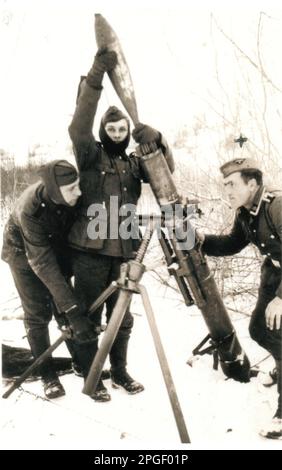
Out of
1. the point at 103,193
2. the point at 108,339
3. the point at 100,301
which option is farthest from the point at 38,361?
the point at 103,193

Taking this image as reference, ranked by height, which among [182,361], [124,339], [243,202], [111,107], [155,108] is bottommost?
→ [182,361]

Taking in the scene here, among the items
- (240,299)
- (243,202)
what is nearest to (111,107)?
(243,202)

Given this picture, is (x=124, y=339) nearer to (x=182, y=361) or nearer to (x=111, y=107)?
(x=182, y=361)

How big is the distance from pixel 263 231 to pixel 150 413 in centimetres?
143

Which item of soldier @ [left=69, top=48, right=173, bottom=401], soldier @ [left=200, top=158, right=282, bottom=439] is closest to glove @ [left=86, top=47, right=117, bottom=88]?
soldier @ [left=69, top=48, right=173, bottom=401]

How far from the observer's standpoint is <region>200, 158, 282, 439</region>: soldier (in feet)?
8.87

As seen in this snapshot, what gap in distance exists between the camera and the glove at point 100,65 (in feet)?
8.37

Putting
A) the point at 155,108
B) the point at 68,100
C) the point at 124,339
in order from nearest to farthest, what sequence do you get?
the point at 124,339 → the point at 68,100 → the point at 155,108

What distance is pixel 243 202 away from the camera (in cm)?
283

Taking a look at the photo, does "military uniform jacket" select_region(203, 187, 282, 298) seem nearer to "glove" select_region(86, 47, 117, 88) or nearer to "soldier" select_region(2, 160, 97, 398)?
"soldier" select_region(2, 160, 97, 398)

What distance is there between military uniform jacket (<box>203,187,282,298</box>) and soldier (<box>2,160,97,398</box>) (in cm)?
99

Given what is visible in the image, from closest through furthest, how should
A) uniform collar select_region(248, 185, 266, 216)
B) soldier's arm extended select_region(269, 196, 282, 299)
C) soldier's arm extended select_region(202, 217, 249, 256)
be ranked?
soldier's arm extended select_region(269, 196, 282, 299) → uniform collar select_region(248, 185, 266, 216) → soldier's arm extended select_region(202, 217, 249, 256)

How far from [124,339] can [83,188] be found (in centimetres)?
113

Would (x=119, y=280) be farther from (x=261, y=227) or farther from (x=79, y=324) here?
(x=261, y=227)
